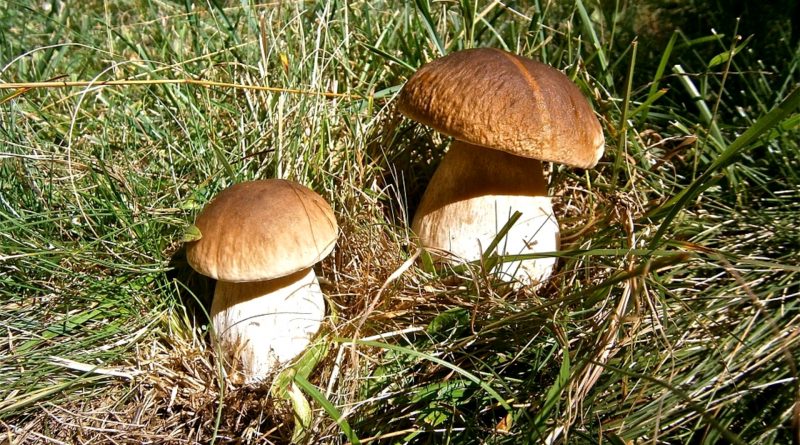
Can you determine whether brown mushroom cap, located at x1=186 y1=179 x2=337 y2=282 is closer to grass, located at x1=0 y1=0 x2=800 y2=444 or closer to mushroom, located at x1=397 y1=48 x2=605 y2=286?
grass, located at x1=0 y1=0 x2=800 y2=444

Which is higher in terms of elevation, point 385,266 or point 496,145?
point 496,145

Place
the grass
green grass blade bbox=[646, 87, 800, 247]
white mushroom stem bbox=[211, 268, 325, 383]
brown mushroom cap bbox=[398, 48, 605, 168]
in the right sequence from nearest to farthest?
green grass blade bbox=[646, 87, 800, 247]
the grass
brown mushroom cap bbox=[398, 48, 605, 168]
white mushroom stem bbox=[211, 268, 325, 383]

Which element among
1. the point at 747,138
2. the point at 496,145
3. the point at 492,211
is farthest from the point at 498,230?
the point at 747,138

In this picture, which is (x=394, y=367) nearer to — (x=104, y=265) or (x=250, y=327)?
(x=250, y=327)

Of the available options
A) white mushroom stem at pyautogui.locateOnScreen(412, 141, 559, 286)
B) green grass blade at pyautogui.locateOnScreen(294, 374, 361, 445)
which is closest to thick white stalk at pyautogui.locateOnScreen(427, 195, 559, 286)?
white mushroom stem at pyautogui.locateOnScreen(412, 141, 559, 286)

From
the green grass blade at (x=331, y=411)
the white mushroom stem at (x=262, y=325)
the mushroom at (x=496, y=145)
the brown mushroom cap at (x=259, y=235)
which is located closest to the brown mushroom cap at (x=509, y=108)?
the mushroom at (x=496, y=145)

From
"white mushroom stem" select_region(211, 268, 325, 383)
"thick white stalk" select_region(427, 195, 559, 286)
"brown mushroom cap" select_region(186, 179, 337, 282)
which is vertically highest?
Result: "brown mushroom cap" select_region(186, 179, 337, 282)

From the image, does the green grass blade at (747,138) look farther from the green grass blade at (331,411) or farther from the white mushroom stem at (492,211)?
the green grass blade at (331,411)

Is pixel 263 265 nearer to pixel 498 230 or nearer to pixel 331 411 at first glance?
pixel 331 411
